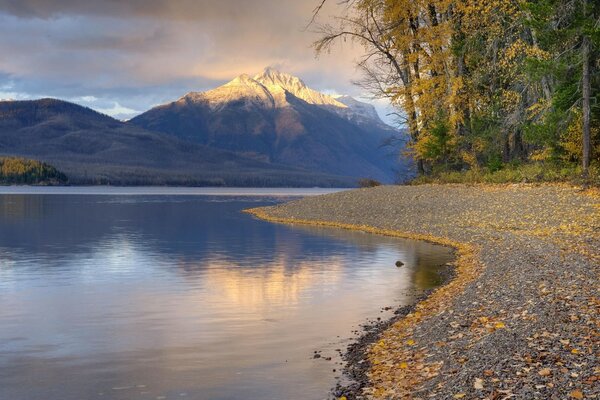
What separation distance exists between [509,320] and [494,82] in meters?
41.6

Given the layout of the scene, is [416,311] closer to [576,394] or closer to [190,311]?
[190,311]

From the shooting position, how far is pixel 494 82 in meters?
53.1

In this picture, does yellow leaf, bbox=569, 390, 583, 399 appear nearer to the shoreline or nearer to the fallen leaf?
the fallen leaf

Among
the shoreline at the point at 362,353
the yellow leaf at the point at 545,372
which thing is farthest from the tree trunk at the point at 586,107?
the yellow leaf at the point at 545,372

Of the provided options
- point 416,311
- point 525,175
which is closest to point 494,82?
point 525,175

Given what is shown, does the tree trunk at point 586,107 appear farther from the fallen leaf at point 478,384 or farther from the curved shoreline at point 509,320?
the fallen leaf at point 478,384

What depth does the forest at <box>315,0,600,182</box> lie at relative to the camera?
137ft

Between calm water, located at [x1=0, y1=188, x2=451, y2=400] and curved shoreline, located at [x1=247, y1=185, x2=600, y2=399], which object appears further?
calm water, located at [x1=0, y1=188, x2=451, y2=400]

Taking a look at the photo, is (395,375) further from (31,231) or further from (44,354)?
(31,231)

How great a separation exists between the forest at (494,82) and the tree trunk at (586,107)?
0.06 meters

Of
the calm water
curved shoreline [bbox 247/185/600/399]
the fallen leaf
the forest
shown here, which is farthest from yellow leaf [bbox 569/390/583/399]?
the forest

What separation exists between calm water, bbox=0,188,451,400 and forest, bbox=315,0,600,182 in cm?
1434

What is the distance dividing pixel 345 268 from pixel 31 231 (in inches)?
1306

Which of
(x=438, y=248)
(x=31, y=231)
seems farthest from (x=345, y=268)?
(x=31, y=231)
